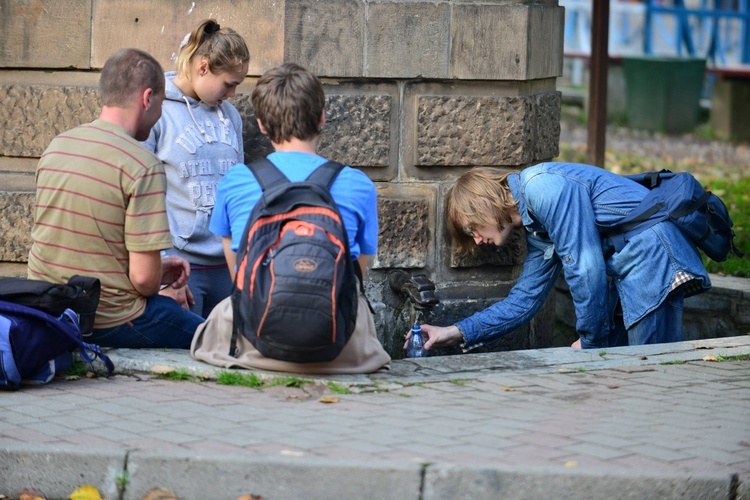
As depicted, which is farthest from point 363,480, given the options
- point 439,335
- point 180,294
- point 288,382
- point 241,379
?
point 439,335

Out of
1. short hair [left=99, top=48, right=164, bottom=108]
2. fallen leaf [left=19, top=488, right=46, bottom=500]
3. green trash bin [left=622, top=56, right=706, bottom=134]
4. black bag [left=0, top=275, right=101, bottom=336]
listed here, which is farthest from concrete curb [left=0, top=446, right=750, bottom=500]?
green trash bin [left=622, top=56, right=706, bottom=134]

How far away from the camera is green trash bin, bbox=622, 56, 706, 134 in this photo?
59.3ft

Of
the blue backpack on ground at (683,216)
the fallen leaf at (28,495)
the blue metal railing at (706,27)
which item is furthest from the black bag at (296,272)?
the blue metal railing at (706,27)

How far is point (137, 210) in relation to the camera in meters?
4.32

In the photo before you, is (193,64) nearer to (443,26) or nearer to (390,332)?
(443,26)


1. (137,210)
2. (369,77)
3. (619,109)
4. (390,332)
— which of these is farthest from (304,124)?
(619,109)

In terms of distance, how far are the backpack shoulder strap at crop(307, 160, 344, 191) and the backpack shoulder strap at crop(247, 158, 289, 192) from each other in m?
0.11

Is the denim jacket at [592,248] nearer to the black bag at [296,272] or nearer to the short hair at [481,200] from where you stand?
the short hair at [481,200]

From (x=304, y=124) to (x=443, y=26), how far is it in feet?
4.76

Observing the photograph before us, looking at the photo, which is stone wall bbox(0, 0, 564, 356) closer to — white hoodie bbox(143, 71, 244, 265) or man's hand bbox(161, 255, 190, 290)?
white hoodie bbox(143, 71, 244, 265)

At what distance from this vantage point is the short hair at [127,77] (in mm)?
4383

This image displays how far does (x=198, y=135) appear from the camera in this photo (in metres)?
4.98

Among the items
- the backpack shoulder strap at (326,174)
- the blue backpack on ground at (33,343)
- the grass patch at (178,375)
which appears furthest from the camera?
the grass patch at (178,375)

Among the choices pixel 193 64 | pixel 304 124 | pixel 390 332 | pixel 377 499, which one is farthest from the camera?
pixel 390 332
